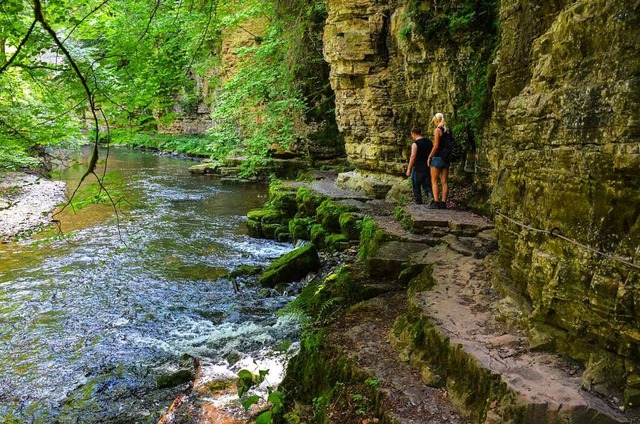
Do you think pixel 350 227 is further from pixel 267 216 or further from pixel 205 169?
pixel 205 169

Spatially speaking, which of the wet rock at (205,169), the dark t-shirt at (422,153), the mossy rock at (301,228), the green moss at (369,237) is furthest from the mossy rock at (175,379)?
the wet rock at (205,169)

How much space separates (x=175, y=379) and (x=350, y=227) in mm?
5270

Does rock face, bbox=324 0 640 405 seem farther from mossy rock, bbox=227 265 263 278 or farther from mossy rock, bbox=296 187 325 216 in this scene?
mossy rock, bbox=296 187 325 216

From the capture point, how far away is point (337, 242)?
1048cm

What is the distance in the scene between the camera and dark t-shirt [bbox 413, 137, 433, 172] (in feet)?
31.3

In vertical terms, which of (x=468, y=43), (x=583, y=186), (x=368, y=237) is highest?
(x=468, y=43)

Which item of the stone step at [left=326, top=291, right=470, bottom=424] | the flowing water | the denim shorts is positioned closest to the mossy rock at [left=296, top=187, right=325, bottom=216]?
the flowing water

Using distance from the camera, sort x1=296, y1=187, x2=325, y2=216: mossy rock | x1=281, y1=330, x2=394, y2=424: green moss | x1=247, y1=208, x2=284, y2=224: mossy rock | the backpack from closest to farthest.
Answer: x1=281, y1=330, x2=394, y2=424: green moss, the backpack, x1=296, y1=187, x2=325, y2=216: mossy rock, x1=247, y1=208, x2=284, y2=224: mossy rock

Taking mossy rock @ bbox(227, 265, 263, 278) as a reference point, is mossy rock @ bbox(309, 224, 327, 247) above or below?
above

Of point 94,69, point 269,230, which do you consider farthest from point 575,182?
point 269,230

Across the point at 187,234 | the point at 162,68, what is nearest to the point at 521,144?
the point at 162,68

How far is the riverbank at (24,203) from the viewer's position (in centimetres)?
1392

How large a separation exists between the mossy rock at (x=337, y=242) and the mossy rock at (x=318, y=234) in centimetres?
42

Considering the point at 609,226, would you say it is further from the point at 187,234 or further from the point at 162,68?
the point at 187,234
